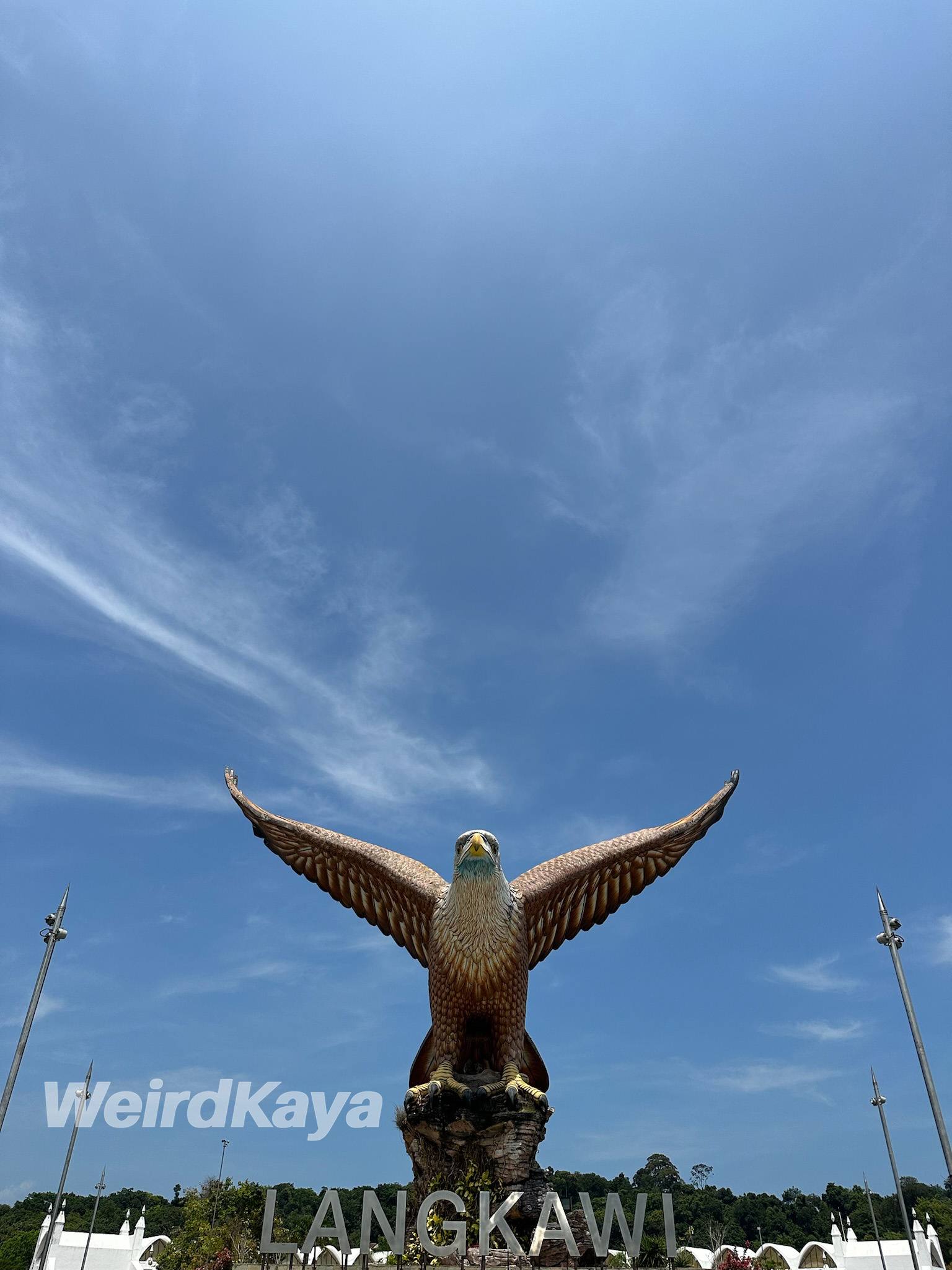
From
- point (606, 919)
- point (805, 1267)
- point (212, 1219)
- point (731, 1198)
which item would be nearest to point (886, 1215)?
point (731, 1198)

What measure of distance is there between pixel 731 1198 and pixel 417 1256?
A: 78.8 m

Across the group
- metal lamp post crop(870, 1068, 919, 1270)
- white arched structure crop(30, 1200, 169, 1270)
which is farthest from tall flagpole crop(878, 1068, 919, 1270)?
white arched structure crop(30, 1200, 169, 1270)

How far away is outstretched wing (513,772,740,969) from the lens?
1282 centimetres

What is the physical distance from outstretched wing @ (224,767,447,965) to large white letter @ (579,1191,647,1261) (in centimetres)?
460

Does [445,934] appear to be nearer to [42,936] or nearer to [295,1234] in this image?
[42,936]

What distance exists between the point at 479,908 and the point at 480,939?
0.45 meters

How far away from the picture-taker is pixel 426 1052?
12016 millimetres

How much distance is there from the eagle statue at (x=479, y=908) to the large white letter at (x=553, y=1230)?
1.25m

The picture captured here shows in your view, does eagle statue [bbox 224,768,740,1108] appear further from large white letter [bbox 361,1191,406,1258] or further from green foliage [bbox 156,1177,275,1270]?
green foliage [bbox 156,1177,275,1270]

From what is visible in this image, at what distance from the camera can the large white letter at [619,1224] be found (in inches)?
356

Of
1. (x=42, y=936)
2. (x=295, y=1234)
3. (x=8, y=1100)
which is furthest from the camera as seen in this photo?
(x=295, y=1234)

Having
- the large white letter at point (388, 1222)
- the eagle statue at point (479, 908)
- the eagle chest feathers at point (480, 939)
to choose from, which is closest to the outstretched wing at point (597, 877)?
the eagle statue at point (479, 908)

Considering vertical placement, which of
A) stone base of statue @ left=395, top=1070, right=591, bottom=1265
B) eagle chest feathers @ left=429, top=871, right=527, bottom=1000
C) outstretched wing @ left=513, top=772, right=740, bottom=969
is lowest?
stone base of statue @ left=395, top=1070, right=591, bottom=1265

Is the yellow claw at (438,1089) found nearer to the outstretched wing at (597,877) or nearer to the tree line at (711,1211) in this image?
the outstretched wing at (597,877)
